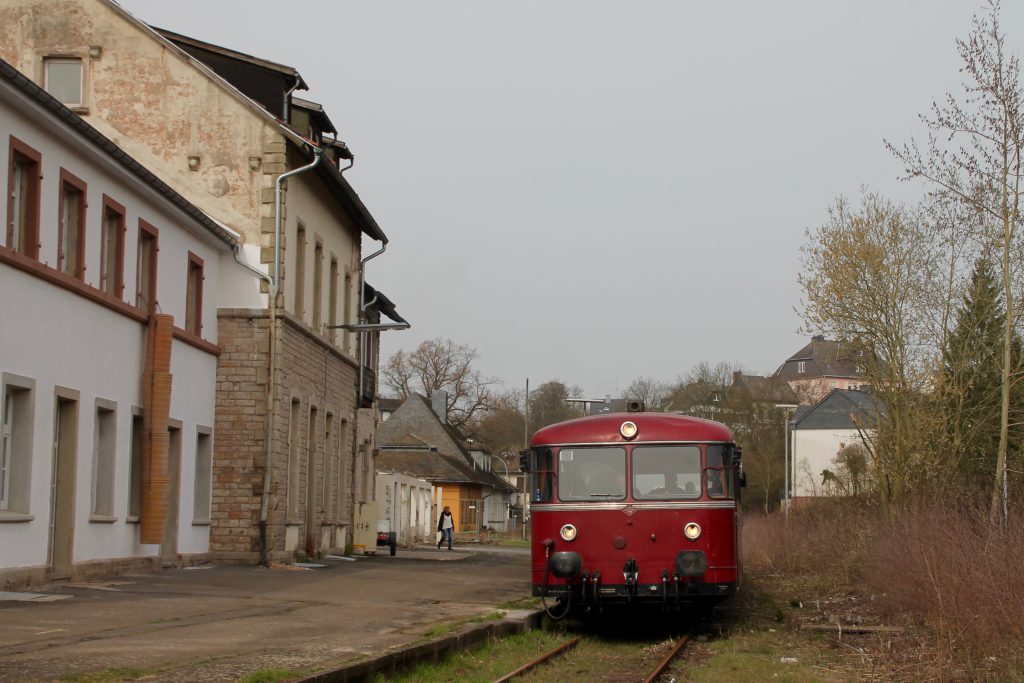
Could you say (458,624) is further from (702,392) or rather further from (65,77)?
(702,392)

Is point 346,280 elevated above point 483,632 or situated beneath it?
elevated above

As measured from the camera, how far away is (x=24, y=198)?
17.2 meters

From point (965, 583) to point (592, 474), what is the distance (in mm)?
4668

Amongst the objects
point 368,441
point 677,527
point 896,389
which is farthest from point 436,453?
point 677,527

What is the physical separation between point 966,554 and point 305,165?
17.2 meters

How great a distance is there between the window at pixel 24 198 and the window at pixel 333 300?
13904mm

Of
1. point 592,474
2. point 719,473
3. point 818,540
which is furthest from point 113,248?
point 818,540

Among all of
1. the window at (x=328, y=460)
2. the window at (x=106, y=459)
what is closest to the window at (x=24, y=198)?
the window at (x=106, y=459)

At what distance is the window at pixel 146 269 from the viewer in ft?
70.0

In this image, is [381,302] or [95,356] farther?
[381,302]

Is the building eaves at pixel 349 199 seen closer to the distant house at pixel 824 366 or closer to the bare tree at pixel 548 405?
the distant house at pixel 824 366

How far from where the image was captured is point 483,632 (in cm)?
1327

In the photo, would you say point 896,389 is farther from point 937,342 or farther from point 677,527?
point 677,527

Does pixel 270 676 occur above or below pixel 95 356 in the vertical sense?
below
